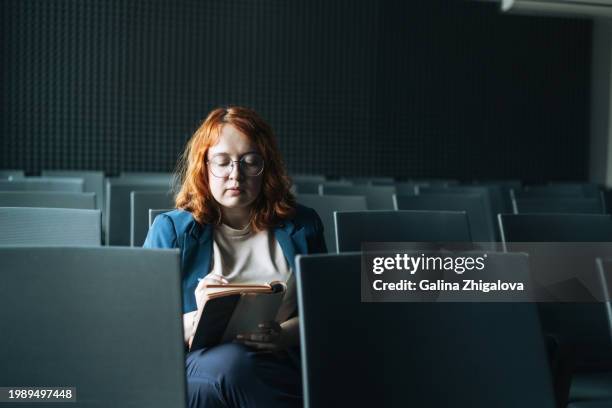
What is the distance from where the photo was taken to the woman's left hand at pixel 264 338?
212cm

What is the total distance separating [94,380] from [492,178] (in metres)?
9.77

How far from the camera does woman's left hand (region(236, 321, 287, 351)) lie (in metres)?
2.12

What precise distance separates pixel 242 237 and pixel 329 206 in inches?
48.2

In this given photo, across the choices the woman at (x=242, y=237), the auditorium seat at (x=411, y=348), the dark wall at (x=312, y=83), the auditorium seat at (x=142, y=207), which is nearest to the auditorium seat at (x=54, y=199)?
the auditorium seat at (x=142, y=207)

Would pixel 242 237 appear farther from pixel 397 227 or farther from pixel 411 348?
pixel 411 348

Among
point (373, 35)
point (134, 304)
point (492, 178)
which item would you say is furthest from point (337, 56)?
point (134, 304)

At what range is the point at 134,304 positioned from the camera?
4.83ft

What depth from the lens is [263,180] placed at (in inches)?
97.4

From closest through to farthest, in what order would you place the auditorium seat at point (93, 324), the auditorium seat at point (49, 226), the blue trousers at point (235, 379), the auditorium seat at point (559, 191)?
the auditorium seat at point (93, 324), the blue trousers at point (235, 379), the auditorium seat at point (49, 226), the auditorium seat at point (559, 191)

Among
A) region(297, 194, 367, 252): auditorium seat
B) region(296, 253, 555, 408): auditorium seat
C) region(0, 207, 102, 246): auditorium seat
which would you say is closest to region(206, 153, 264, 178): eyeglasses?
region(0, 207, 102, 246): auditorium seat

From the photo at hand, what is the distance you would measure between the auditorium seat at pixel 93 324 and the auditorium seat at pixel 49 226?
1.28m

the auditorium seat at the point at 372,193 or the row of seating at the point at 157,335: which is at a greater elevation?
the auditorium seat at the point at 372,193

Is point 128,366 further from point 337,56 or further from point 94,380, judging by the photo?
point 337,56

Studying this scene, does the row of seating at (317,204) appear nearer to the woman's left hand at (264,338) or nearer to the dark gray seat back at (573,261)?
the dark gray seat back at (573,261)
